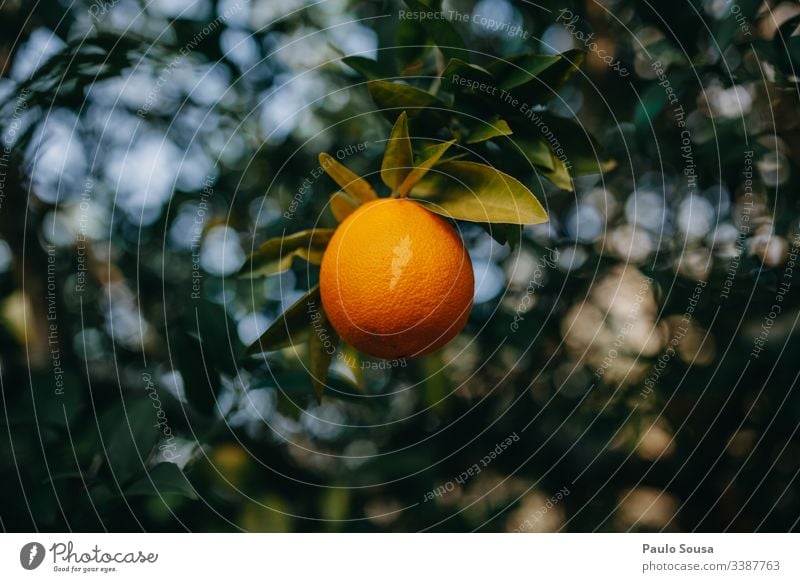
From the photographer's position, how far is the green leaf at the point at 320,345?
2.07ft

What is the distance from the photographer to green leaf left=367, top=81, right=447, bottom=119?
0.58 meters

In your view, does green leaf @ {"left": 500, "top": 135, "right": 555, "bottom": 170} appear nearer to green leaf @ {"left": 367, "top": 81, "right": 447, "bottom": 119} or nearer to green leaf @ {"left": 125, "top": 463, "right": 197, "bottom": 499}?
green leaf @ {"left": 367, "top": 81, "right": 447, "bottom": 119}

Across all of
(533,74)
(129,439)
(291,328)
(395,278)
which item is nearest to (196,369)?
(129,439)

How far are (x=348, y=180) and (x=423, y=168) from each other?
7 cm

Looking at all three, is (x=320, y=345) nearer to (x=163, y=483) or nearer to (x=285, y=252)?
(x=285, y=252)

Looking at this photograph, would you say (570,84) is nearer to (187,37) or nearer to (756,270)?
(756,270)

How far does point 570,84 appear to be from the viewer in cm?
103

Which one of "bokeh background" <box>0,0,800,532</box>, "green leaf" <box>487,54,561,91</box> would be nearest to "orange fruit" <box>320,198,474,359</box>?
"green leaf" <box>487,54,561,91</box>

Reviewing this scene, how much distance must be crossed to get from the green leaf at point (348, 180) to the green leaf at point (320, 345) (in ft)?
0.32

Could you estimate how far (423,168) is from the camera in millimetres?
578

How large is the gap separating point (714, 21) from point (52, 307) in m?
0.86

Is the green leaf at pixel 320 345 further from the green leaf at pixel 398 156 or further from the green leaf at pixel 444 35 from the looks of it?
the green leaf at pixel 444 35

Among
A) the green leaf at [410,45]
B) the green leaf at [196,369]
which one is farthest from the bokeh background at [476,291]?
the green leaf at [410,45]

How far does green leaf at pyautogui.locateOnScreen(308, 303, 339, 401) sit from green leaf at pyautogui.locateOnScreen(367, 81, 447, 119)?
0.17m
